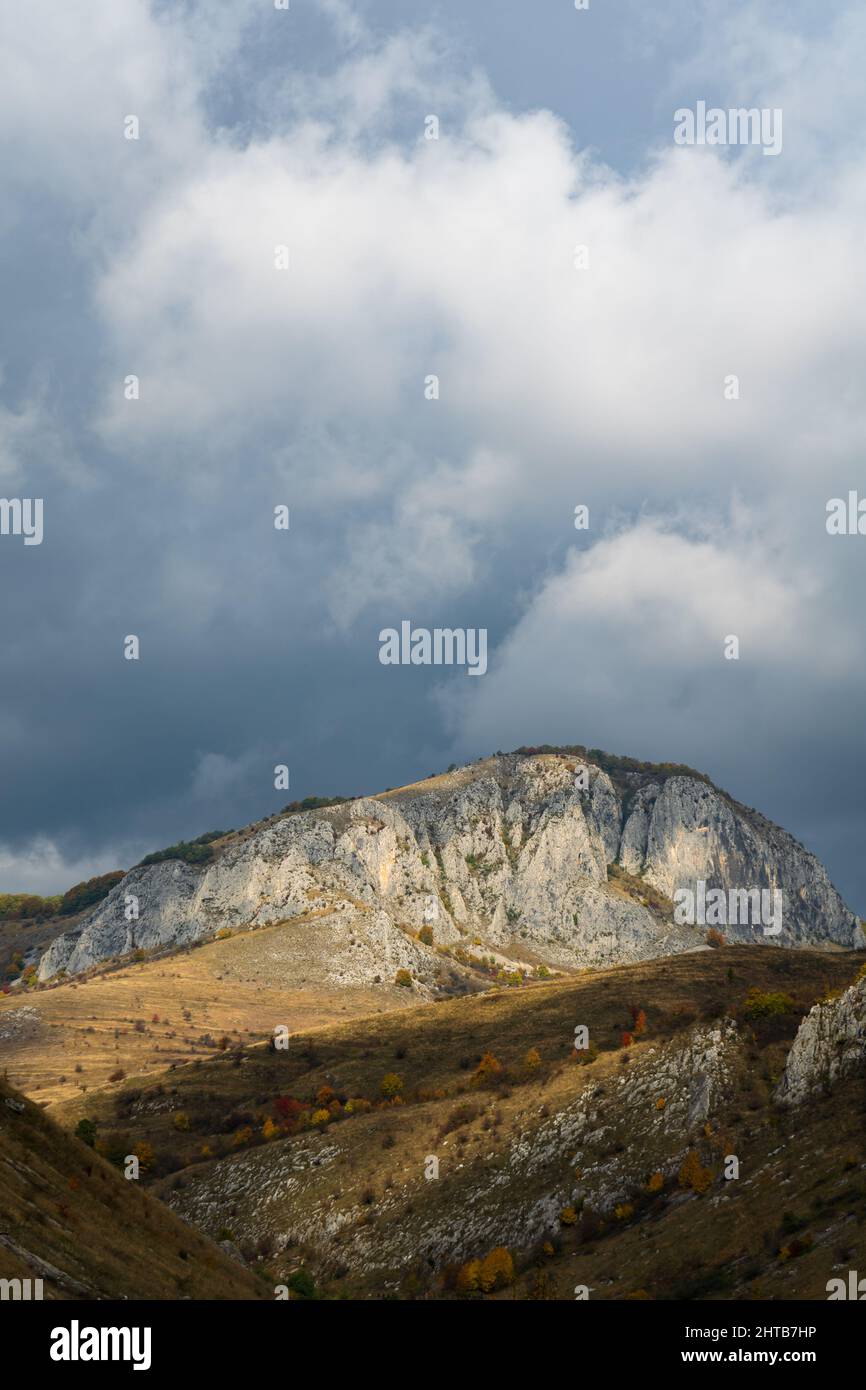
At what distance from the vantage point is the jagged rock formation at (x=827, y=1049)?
64.0m

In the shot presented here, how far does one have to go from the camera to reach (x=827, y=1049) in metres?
65.9

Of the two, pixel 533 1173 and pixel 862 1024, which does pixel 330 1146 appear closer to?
pixel 533 1173

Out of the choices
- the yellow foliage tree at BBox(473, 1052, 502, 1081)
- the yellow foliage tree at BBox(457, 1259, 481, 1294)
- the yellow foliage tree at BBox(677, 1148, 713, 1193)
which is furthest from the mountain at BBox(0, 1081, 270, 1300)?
the yellow foliage tree at BBox(473, 1052, 502, 1081)

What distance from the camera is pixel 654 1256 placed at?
182 ft

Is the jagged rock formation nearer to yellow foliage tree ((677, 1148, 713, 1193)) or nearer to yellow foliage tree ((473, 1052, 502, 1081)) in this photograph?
yellow foliage tree ((677, 1148, 713, 1193))

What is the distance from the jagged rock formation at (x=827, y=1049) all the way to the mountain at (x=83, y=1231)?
36296 mm

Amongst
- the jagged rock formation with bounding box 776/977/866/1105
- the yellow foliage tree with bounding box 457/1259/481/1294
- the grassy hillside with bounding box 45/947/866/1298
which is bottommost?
the yellow foliage tree with bounding box 457/1259/481/1294

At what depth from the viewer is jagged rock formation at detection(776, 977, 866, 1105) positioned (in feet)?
210

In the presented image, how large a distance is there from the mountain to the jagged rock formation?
36.3m

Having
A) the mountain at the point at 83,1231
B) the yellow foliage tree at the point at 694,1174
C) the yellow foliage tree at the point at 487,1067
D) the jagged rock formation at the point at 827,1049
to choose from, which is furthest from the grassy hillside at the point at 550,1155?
the mountain at the point at 83,1231

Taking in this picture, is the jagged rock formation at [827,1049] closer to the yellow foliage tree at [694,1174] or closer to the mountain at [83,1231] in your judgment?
the yellow foliage tree at [694,1174]
